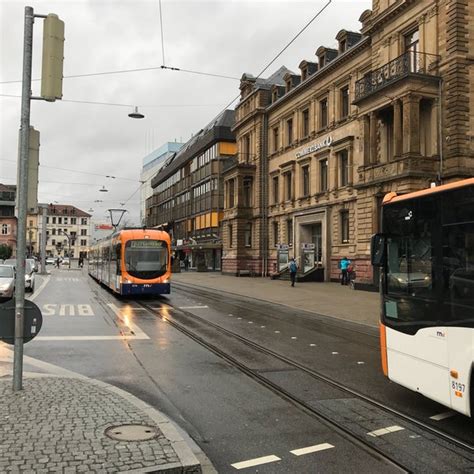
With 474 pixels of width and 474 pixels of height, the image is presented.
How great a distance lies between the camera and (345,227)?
34.9 meters

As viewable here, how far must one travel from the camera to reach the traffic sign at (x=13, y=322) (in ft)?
20.4

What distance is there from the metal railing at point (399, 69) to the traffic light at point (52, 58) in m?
22.8

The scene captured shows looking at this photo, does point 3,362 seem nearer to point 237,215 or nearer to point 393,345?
point 393,345

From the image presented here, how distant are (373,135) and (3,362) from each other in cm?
2490

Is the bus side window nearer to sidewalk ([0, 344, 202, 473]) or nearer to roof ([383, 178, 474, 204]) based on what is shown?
sidewalk ([0, 344, 202, 473])

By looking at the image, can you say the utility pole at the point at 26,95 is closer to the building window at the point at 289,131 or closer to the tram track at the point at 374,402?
the tram track at the point at 374,402

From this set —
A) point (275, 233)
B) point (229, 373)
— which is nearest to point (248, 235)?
point (275, 233)

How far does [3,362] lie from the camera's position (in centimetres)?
873

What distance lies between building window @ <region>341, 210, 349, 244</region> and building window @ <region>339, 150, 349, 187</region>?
1957 mm

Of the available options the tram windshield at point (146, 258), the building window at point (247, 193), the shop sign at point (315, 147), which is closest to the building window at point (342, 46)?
the shop sign at point (315, 147)

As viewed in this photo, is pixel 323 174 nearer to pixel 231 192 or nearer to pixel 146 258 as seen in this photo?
pixel 231 192

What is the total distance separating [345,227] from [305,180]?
23.7ft

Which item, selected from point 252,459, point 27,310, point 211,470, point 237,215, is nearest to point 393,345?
point 252,459

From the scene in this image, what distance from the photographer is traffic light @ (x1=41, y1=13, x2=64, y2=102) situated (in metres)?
6.14
